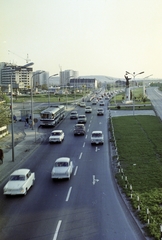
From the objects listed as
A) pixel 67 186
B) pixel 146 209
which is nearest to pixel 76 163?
pixel 67 186

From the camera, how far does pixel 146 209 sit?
16719 mm

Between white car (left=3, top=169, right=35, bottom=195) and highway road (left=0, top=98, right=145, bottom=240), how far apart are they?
1.26ft

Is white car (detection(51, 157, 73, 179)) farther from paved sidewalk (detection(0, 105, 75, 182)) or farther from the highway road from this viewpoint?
paved sidewalk (detection(0, 105, 75, 182))

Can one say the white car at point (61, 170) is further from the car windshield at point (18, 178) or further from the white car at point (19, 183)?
the car windshield at point (18, 178)

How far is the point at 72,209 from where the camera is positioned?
17375mm

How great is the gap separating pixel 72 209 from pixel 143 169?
29.0 ft

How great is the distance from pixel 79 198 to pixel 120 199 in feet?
8.11

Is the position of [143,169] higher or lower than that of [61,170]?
lower

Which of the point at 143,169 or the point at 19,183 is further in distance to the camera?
the point at 143,169

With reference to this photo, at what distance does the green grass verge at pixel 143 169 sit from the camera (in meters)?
16.5

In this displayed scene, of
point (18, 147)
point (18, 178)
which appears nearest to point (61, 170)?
point (18, 178)

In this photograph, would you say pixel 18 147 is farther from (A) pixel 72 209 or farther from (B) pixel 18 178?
(A) pixel 72 209

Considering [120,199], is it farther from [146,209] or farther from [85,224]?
[85,224]

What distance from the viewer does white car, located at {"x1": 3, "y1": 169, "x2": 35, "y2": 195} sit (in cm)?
1950
